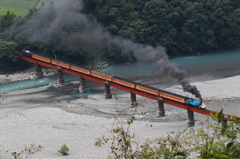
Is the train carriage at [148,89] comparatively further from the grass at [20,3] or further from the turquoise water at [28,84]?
the grass at [20,3]

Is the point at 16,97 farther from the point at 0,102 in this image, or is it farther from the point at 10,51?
the point at 10,51

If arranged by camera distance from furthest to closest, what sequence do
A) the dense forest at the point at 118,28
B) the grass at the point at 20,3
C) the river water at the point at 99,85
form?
the grass at the point at 20,3 → the dense forest at the point at 118,28 → the river water at the point at 99,85

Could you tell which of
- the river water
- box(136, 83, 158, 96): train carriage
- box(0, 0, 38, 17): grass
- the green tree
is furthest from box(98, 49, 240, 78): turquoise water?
box(0, 0, 38, 17): grass

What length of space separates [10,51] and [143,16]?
34237mm

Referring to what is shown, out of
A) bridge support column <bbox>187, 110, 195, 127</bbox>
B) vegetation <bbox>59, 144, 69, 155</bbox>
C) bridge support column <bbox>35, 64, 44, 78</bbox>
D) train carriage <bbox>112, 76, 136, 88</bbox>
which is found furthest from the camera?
bridge support column <bbox>35, 64, 44, 78</bbox>

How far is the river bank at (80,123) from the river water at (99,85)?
4.83ft

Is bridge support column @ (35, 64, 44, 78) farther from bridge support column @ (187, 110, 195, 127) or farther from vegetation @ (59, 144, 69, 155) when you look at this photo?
vegetation @ (59, 144, 69, 155)

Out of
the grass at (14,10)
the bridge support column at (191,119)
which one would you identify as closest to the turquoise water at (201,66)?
the bridge support column at (191,119)

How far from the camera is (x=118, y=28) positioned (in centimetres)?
9638

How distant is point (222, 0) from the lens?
10662 centimetres

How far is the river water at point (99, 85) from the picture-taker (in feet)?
202

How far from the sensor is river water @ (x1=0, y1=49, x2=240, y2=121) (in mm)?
61531

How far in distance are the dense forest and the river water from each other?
7512 millimetres

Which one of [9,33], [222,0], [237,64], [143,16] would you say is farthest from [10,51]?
[222,0]
